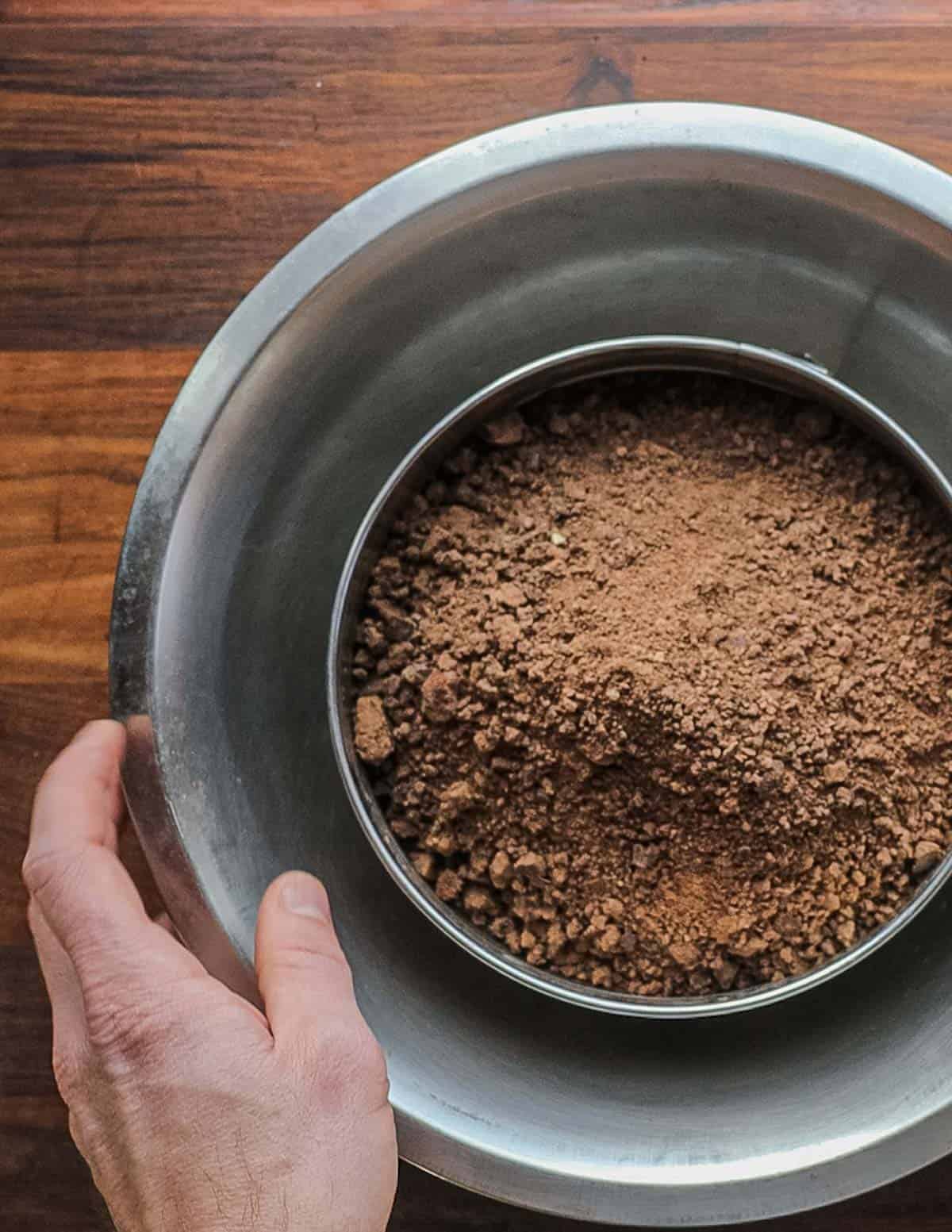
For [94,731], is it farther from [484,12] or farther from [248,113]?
[484,12]

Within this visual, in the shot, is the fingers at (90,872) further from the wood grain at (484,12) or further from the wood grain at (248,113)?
the wood grain at (484,12)


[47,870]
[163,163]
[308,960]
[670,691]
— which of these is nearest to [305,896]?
[308,960]

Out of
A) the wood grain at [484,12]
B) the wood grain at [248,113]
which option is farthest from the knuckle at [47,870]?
the wood grain at [484,12]

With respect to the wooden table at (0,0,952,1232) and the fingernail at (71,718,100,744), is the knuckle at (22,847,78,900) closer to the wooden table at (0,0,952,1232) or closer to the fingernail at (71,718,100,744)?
the fingernail at (71,718,100,744)

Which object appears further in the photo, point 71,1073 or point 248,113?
point 248,113

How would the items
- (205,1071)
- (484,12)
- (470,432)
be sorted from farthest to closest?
(484,12) → (470,432) → (205,1071)

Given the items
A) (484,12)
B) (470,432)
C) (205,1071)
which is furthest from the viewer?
(484,12)

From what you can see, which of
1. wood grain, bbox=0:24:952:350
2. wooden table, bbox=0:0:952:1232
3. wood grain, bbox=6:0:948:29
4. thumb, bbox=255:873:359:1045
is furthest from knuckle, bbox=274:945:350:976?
wood grain, bbox=6:0:948:29
